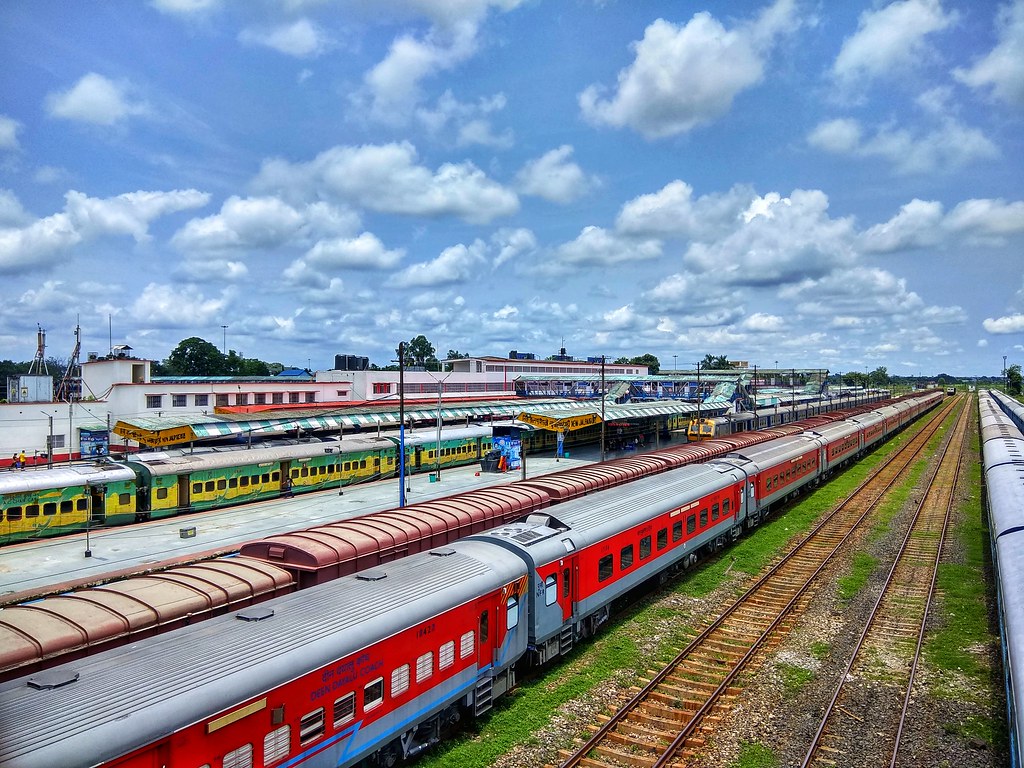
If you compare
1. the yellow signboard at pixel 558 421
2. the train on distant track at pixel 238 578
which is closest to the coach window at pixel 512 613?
the train on distant track at pixel 238 578

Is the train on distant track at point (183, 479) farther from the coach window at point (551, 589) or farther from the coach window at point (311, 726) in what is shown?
the coach window at point (311, 726)

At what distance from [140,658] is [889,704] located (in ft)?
50.9

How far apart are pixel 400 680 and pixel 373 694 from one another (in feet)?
2.00

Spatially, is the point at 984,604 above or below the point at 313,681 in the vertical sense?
below

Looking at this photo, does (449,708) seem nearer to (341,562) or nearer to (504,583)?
(504,583)

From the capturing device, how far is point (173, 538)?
102 ft

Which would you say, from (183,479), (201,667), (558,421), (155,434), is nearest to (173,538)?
(183,479)

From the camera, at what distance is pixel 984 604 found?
21578mm

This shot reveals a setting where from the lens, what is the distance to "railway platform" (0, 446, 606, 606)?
2536 centimetres

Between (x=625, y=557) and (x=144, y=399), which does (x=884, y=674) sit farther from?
(x=144, y=399)

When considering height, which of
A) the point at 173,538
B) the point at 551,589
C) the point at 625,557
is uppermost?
the point at 551,589

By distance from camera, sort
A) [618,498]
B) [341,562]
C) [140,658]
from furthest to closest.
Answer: [618,498]
[341,562]
[140,658]

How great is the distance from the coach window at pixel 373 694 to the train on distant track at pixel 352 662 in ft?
0.09

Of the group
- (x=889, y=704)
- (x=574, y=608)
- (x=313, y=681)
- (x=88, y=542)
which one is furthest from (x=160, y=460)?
(x=889, y=704)
